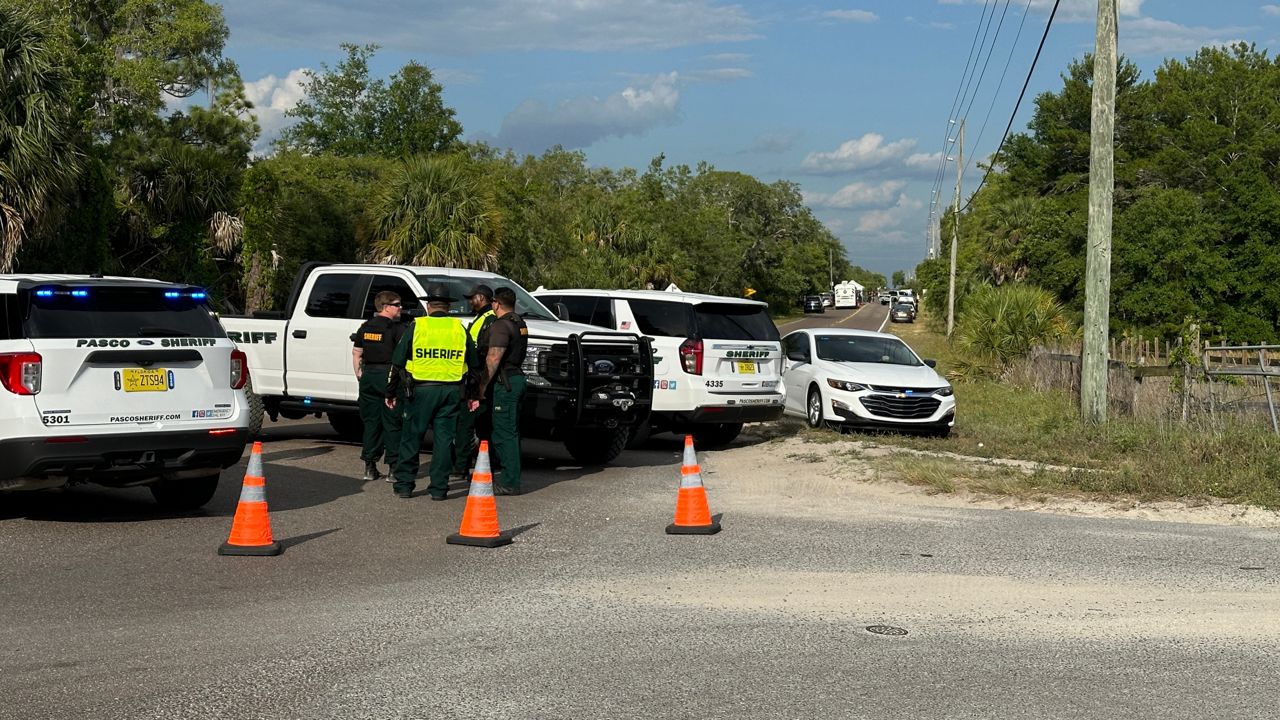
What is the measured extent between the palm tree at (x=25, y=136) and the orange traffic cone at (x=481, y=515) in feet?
61.7

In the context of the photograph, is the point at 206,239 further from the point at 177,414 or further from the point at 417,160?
the point at 177,414

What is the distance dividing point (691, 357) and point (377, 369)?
165 inches

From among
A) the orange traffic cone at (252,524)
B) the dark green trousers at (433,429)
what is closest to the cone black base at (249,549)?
the orange traffic cone at (252,524)

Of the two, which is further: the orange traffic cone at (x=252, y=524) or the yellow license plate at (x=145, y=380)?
the yellow license plate at (x=145, y=380)

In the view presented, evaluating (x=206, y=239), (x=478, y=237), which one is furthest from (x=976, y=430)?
(x=206, y=239)

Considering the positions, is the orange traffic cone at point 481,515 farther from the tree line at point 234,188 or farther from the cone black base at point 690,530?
the tree line at point 234,188

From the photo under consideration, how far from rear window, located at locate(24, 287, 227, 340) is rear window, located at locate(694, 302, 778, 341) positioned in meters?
7.04

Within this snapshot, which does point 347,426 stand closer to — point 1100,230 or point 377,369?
point 377,369

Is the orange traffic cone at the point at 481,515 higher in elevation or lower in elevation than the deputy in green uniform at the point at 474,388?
lower

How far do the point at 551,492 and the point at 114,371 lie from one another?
14.7ft

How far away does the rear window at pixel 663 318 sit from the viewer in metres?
16.4

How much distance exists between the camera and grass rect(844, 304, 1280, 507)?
43.5 feet

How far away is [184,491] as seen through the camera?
11195 mm

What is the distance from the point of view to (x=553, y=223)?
204 ft
